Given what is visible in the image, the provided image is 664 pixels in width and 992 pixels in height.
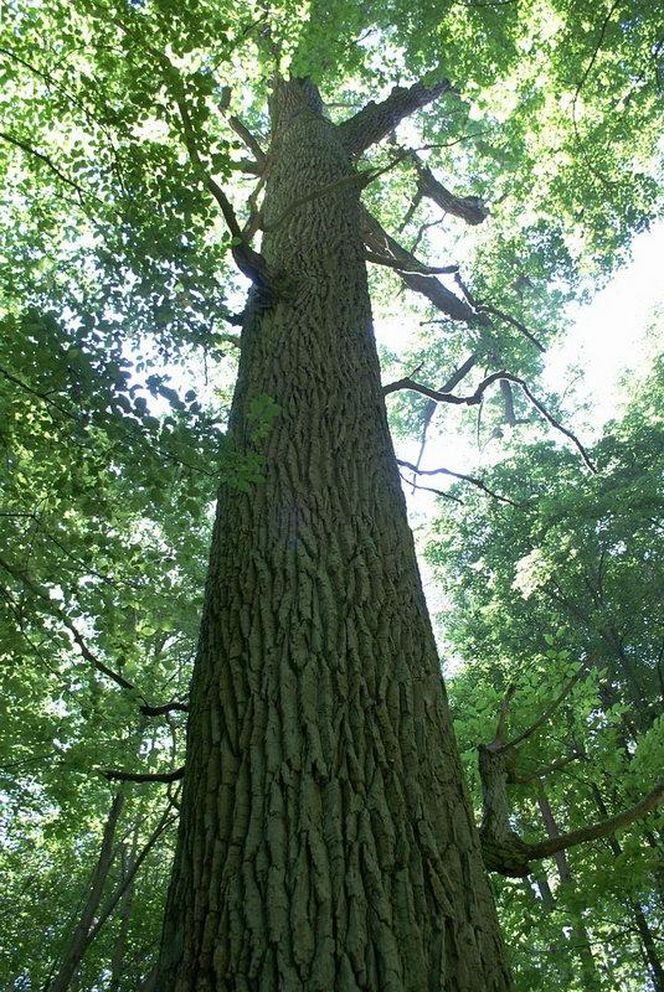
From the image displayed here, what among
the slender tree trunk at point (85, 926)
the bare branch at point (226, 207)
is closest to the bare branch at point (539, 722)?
the bare branch at point (226, 207)

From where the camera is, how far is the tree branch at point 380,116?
6.32m

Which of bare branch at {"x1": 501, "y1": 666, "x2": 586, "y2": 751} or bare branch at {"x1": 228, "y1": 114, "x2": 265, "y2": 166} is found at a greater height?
bare branch at {"x1": 228, "y1": 114, "x2": 265, "y2": 166}

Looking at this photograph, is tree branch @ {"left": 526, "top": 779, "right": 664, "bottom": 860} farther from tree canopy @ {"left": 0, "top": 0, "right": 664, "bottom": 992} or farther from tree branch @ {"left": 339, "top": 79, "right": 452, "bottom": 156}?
tree branch @ {"left": 339, "top": 79, "right": 452, "bottom": 156}

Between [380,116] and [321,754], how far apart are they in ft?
21.5

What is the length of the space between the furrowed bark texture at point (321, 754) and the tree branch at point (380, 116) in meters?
4.20

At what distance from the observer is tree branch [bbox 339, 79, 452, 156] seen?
20.7 feet

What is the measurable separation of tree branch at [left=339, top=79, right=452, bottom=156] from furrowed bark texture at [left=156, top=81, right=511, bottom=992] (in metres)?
4.20

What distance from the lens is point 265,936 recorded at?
4.89 ft

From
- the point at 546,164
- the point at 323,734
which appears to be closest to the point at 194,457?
the point at 323,734

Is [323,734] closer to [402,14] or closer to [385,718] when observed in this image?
[385,718]

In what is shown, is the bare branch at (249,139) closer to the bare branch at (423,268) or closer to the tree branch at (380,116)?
the tree branch at (380,116)

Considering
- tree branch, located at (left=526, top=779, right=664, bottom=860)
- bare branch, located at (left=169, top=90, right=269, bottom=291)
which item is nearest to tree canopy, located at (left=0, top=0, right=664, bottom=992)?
bare branch, located at (left=169, top=90, right=269, bottom=291)

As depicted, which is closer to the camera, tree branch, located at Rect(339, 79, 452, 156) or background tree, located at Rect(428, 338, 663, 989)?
background tree, located at Rect(428, 338, 663, 989)

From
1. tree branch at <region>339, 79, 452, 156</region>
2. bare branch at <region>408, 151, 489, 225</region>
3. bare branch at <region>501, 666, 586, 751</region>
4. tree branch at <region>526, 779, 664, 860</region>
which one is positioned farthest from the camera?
bare branch at <region>408, 151, 489, 225</region>
